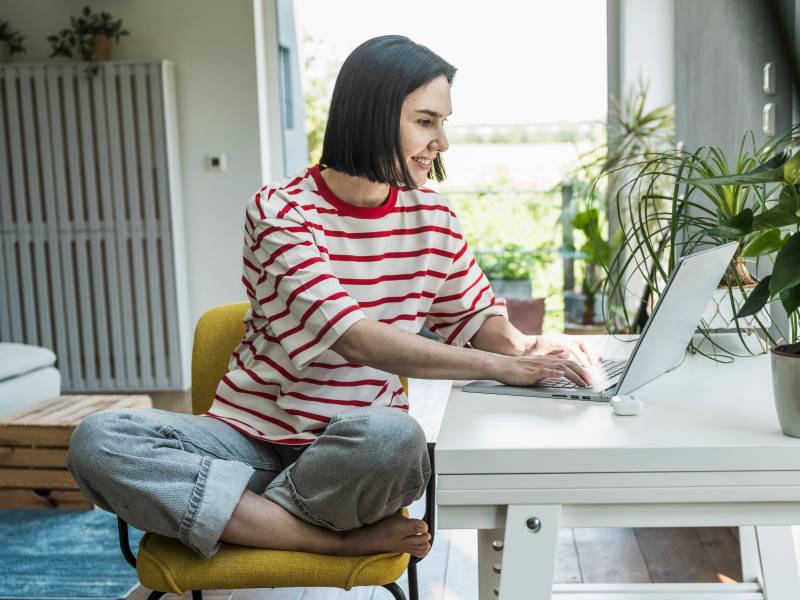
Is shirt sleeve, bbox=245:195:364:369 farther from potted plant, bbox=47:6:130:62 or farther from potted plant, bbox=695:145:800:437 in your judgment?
potted plant, bbox=47:6:130:62

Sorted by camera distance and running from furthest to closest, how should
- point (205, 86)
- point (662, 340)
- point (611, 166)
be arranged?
point (205, 86)
point (611, 166)
point (662, 340)

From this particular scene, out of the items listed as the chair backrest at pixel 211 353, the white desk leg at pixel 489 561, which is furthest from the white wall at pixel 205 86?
the white desk leg at pixel 489 561

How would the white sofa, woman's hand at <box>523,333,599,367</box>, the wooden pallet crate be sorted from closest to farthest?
woman's hand at <box>523,333,599,367</box> → the wooden pallet crate → the white sofa

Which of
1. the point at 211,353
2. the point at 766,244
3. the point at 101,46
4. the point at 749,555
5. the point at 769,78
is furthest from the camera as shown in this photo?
the point at 101,46

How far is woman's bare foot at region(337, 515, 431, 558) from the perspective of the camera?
1.43 m

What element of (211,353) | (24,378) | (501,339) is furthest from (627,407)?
(24,378)

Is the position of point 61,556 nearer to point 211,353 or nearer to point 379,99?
point 211,353

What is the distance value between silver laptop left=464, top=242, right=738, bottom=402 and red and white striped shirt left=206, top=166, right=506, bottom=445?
28 centimetres

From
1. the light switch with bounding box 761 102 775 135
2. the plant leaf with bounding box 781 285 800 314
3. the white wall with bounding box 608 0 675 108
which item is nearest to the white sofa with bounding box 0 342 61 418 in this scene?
the light switch with bounding box 761 102 775 135

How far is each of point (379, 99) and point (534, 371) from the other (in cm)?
55

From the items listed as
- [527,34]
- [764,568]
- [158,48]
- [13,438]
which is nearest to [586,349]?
[764,568]

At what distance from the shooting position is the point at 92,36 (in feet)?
16.8

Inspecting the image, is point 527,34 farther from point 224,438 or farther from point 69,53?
point 224,438

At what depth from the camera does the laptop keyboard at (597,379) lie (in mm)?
1368
